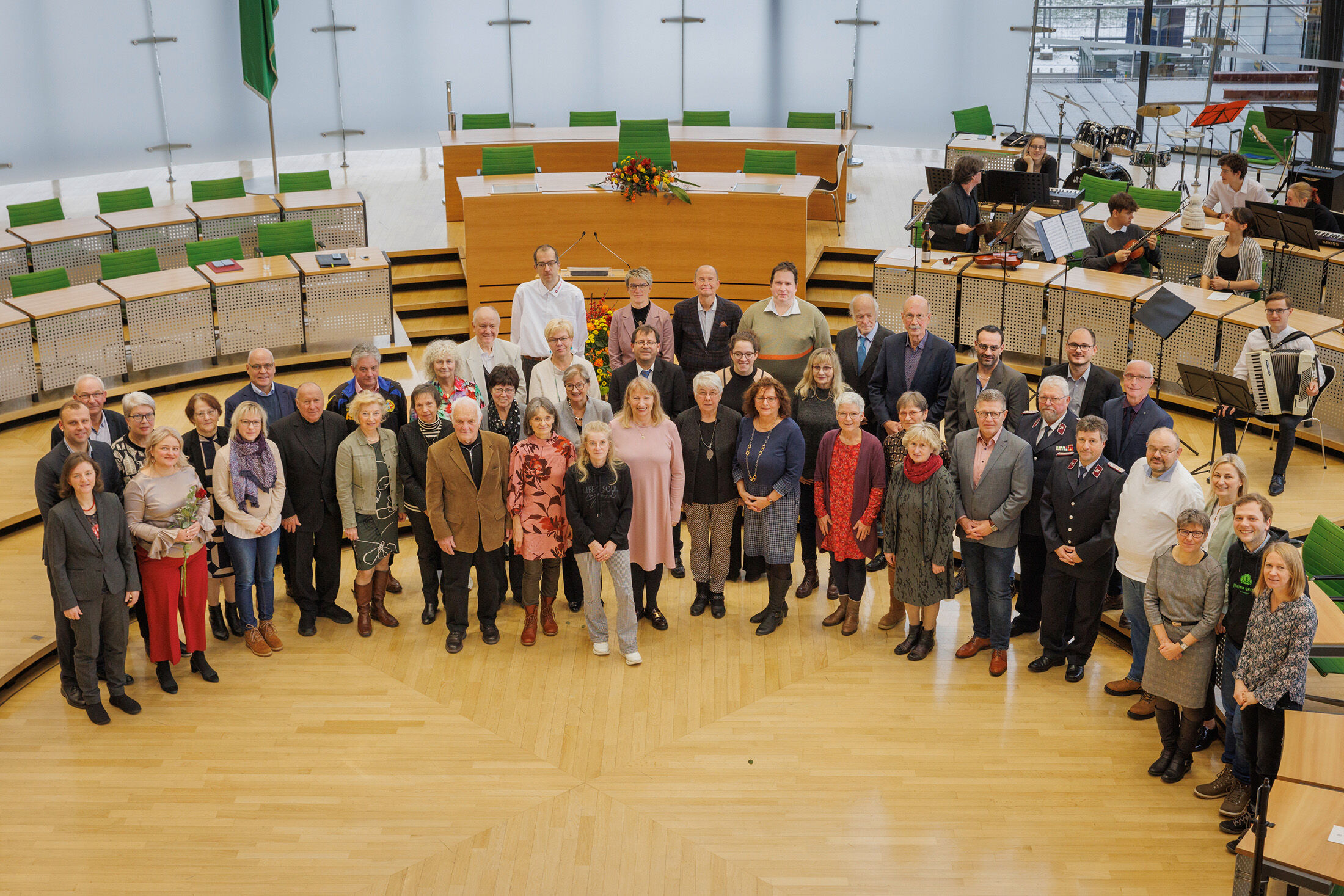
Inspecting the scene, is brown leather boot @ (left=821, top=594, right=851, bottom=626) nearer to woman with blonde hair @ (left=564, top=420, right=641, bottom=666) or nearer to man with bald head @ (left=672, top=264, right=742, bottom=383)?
woman with blonde hair @ (left=564, top=420, right=641, bottom=666)

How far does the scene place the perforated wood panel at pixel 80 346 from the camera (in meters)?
8.43

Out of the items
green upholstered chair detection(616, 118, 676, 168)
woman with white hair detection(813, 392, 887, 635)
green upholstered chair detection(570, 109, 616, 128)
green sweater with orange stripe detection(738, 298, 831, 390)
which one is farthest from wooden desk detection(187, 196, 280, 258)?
woman with white hair detection(813, 392, 887, 635)

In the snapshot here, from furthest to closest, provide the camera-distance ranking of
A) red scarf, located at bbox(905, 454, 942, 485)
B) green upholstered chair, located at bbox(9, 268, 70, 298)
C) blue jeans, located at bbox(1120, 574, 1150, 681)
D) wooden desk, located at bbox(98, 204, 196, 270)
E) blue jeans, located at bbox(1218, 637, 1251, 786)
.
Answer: wooden desk, located at bbox(98, 204, 196, 270), green upholstered chair, located at bbox(9, 268, 70, 298), red scarf, located at bbox(905, 454, 942, 485), blue jeans, located at bbox(1120, 574, 1150, 681), blue jeans, located at bbox(1218, 637, 1251, 786)

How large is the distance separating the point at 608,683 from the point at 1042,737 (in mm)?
2075

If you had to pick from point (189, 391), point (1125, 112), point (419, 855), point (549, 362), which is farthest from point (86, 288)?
point (1125, 112)

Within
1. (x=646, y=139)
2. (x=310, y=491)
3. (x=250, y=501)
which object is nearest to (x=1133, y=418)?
(x=310, y=491)

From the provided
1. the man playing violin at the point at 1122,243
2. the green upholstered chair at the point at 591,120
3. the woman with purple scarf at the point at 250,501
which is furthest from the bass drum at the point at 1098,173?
the woman with purple scarf at the point at 250,501

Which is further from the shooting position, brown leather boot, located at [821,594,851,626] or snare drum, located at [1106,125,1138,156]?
snare drum, located at [1106,125,1138,156]

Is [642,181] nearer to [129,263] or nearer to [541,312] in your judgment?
[541,312]

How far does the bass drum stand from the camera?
36.9ft

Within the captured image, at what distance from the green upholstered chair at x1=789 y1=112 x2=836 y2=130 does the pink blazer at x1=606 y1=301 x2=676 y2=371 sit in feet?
22.2

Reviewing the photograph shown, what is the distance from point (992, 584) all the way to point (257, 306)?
6.14 metres

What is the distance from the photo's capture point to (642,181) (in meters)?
9.81

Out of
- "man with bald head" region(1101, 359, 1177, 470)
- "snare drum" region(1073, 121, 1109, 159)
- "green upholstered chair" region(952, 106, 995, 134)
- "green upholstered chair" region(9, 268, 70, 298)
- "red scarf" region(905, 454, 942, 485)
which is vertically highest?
"green upholstered chair" region(952, 106, 995, 134)
